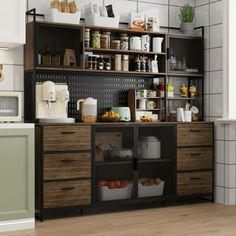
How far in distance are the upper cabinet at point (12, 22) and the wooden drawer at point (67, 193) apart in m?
1.28

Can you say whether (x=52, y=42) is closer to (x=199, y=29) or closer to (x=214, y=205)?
(x=199, y=29)

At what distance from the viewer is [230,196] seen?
18.3 ft

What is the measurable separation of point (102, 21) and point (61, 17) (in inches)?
16.9

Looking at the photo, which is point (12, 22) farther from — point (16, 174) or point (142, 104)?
point (142, 104)

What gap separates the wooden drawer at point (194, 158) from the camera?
5.48m

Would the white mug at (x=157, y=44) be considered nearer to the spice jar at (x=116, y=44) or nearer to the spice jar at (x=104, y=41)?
the spice jar at (x=116, y=44)

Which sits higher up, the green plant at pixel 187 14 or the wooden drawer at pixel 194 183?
the green plant at pixel 187 14

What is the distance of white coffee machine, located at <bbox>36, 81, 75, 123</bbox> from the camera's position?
4.92 meters

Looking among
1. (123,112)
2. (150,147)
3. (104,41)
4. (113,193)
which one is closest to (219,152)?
(150,147)

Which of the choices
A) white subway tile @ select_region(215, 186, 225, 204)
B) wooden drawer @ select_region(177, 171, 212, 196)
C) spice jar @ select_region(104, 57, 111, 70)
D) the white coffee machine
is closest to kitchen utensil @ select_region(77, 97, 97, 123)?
the white coffee machine

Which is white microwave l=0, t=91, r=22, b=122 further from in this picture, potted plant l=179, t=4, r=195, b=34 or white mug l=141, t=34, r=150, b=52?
potted plant l=179, t=4, r=195, b=34

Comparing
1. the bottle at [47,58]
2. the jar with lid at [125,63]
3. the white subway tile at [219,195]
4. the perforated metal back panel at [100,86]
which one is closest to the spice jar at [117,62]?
the jar with lid at [125,63]

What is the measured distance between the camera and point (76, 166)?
4.88m

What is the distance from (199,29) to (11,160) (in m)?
2.71
